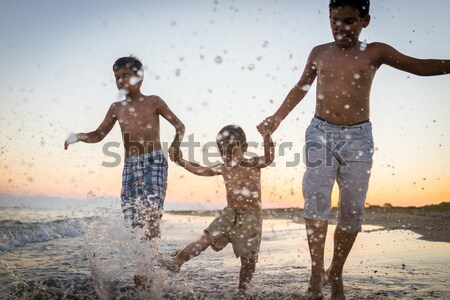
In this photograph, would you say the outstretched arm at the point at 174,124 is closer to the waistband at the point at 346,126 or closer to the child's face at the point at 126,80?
the child's face at the point at 126,80

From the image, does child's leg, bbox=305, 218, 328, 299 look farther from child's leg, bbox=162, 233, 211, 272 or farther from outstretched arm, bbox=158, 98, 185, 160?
outstretched arm, bbox=158, 98, 185, 160

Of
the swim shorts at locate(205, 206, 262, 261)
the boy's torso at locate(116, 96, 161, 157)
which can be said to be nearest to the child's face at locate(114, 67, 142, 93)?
the boy's torso at locate(116, 96, 161, 157)

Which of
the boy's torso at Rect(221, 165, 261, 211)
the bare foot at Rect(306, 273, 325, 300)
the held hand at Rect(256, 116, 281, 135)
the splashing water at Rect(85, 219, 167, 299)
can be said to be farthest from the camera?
the boy's torso at Rect(221, 165, 261, 211)

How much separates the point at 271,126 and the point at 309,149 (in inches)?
14.1

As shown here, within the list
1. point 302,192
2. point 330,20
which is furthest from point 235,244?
point 330,20

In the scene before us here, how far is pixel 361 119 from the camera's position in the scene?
11.4ft

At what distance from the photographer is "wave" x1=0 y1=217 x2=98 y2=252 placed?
874 cm

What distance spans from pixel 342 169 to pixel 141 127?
2149mm

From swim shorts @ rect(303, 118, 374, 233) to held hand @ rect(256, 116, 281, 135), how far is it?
0.36 m

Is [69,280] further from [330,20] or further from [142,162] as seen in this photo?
[330,20]

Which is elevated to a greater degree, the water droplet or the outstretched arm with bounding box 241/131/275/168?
the water droplet

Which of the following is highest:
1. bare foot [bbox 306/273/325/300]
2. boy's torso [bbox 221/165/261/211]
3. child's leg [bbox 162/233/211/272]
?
boy's torso [bbox 221/165/261/211]

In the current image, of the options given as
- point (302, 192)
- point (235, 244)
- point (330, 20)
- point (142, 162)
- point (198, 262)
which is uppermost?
point (330, 20)

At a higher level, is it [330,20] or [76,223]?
[330,20]
